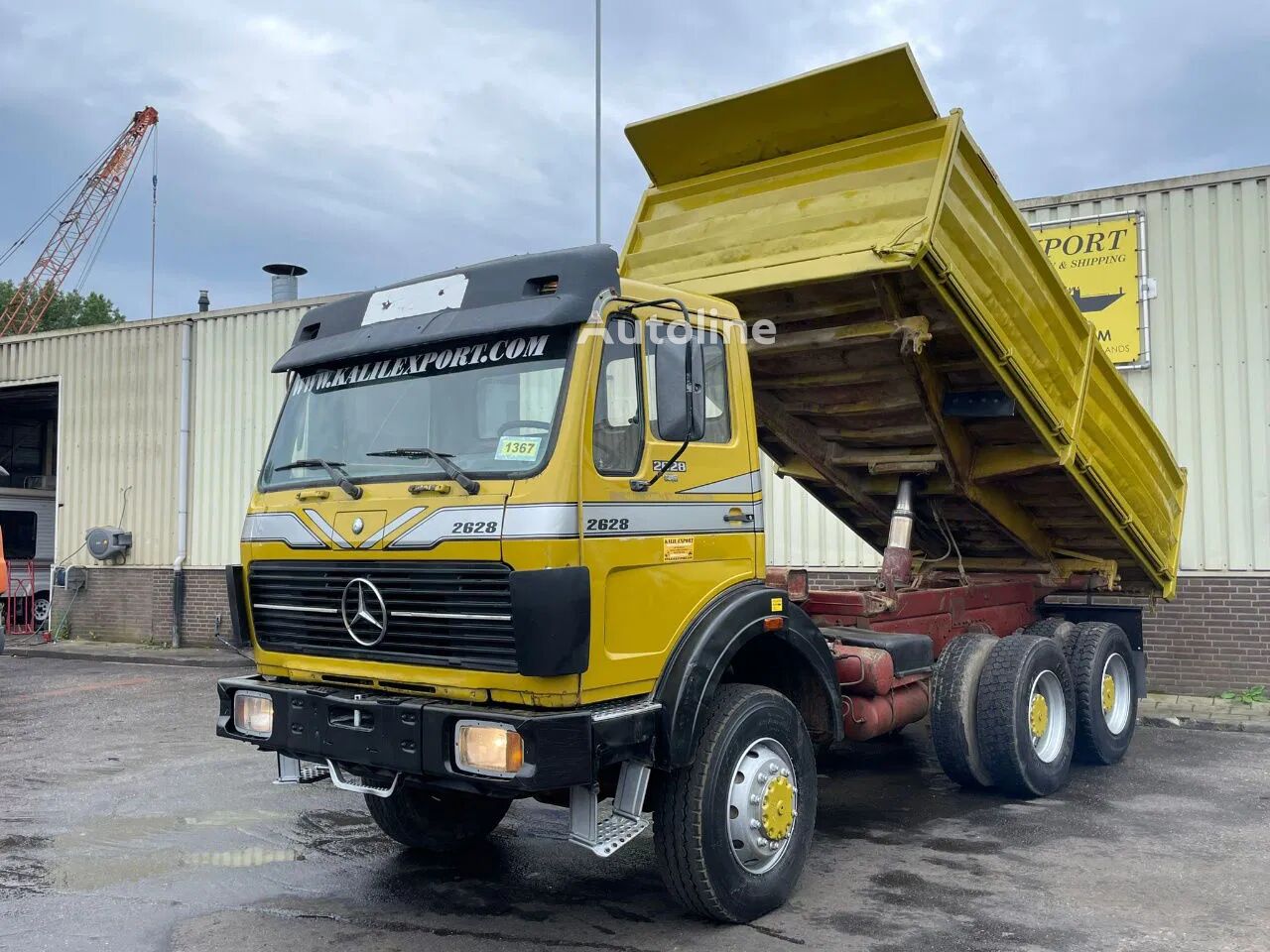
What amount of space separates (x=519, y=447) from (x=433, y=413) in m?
0.56

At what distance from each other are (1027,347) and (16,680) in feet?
42.6

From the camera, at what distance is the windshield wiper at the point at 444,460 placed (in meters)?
4.31

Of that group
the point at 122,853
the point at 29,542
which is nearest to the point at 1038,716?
the point at 122,853

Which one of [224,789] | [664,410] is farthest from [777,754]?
[224,789]

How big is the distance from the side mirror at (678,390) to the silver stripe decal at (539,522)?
26.1 inches

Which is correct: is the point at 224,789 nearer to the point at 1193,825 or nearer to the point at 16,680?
the point at 1193,825

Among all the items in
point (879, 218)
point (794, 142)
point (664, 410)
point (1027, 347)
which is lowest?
point (664, 410)

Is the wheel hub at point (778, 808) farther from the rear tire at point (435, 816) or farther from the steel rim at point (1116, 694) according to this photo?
the steel rim at point (1116, 694)

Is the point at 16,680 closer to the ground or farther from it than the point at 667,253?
closer to the ground

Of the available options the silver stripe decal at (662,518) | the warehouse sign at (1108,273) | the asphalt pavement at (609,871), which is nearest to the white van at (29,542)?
the asphalt pavement at (609,871)

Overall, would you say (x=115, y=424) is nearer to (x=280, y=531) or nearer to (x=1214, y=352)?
(x=280, y=531)

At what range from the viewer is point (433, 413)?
4715 mm

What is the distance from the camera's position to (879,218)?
562cm

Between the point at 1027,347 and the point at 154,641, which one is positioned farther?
the point at 154,641
